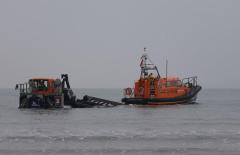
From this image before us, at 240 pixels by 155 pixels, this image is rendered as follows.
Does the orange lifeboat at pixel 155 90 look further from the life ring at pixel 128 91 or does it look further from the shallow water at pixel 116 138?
the shallow water at pixel 116 138

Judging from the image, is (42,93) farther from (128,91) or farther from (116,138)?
(116,138)

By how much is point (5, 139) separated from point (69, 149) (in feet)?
14.8

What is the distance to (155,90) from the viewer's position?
55.6 metres

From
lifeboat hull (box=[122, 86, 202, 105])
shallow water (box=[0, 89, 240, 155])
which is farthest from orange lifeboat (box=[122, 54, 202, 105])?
shallow water (box=[0, 89, 240, 155])

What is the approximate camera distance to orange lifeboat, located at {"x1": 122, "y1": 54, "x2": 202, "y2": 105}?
55438mm

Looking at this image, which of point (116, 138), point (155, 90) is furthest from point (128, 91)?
point (116, 138)

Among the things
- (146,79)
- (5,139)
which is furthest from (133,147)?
(146,79)

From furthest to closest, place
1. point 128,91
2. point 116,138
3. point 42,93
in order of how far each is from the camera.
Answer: point 128,91, point 42,93, point 116,138

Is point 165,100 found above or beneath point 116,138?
above

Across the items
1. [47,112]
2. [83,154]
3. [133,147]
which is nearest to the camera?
[83,154]

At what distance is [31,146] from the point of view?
24406 millimetres

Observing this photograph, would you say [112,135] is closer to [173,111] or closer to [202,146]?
[202,146]

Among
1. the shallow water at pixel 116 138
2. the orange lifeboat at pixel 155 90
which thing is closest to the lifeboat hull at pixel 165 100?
the orange lifeboat at pixel 155 90

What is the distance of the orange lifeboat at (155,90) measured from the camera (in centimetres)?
5544
